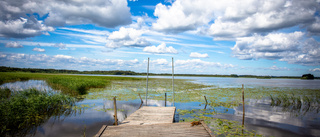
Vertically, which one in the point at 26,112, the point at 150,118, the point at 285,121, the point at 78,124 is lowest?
the point at 285,121

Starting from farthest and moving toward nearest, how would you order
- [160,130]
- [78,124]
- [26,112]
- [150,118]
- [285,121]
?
1. [285,121]
2. [78,124]
3. [26,112]
4. [150,118]
5. [160,130]

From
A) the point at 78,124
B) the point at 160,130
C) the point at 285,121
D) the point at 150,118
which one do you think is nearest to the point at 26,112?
the point at 78,124

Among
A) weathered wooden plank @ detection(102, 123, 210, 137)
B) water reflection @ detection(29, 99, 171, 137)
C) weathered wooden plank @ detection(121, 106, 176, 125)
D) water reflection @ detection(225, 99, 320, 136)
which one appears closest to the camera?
weathered wooden plank @ detection(102, 123, 210, 137)

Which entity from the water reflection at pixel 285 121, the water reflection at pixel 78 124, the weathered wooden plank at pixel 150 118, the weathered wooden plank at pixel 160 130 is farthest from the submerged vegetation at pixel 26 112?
the water reflection at pixel 285 121

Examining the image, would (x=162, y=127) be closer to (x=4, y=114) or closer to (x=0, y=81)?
(x=4, y=114)

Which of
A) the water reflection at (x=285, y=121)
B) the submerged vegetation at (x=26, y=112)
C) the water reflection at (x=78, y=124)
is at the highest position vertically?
the submerged vegetation at (x=26, y=112)

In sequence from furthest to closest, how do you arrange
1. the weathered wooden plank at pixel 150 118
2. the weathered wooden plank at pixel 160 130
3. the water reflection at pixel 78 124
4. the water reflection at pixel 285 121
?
the water reflection at pixel 285 121, the water reflection at pixel 78 124, the weathered wooden plank at pixel 150 118, the weathered wooden plank at pixel 160 130

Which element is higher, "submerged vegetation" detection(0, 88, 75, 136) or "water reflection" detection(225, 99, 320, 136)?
"submerged vegetation" detection(0, 88, 75, 136)

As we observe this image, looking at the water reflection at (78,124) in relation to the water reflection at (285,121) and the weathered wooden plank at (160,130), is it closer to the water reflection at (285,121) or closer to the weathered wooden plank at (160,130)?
the weathered wooden plank at (160,130)

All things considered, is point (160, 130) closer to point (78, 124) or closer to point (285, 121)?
point (78, 124)

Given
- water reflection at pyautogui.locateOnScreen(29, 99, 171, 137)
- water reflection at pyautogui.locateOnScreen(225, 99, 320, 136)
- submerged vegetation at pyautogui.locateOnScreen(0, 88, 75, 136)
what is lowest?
water reflection at pyautogui.locateOnScreen(225, 99, 320, 136)

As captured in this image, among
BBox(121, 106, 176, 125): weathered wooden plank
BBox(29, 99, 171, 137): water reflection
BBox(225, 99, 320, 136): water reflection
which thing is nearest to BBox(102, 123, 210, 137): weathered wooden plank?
BBox(121, 106, 176, 125): weathered wooden plank

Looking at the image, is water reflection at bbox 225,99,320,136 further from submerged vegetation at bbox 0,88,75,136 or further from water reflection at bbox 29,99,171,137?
submerged vegetation at bbox 0,88,75,136

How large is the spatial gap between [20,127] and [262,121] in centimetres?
1375
